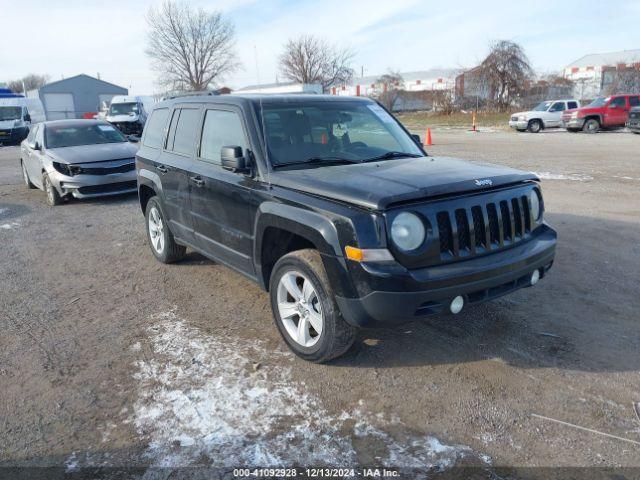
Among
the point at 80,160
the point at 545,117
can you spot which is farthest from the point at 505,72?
the point at 80,160

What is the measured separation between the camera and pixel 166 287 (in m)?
5.50

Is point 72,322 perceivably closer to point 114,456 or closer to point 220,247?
point 220,247

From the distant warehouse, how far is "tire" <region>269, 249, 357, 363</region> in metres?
57.8

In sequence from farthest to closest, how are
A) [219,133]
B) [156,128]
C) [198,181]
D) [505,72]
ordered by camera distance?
[505,72] < [156,128] < [198,181] < [219,133]

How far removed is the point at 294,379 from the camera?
3.58m

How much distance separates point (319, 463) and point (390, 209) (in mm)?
1509

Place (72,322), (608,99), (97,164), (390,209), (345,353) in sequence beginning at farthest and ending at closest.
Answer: (608,99)
(97,164)
(72,322)
(345,353)
(390,209)

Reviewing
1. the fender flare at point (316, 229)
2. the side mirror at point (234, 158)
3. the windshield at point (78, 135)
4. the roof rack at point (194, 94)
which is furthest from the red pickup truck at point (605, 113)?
the fender flare at point (316, 229)

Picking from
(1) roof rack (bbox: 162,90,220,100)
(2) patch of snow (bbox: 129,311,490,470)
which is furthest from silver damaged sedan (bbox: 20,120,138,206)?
(2) patch of snow (bbox: 129,311,490,470)

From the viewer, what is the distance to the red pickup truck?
79.4 feet

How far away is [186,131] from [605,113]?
24.7 metres

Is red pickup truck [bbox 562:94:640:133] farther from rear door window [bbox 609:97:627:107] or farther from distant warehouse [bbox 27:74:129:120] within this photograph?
distant warehouse [bbox 27:74:129:120]

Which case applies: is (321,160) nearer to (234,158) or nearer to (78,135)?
(234,158)

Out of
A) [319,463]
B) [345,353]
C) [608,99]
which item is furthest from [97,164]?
[608,99]
